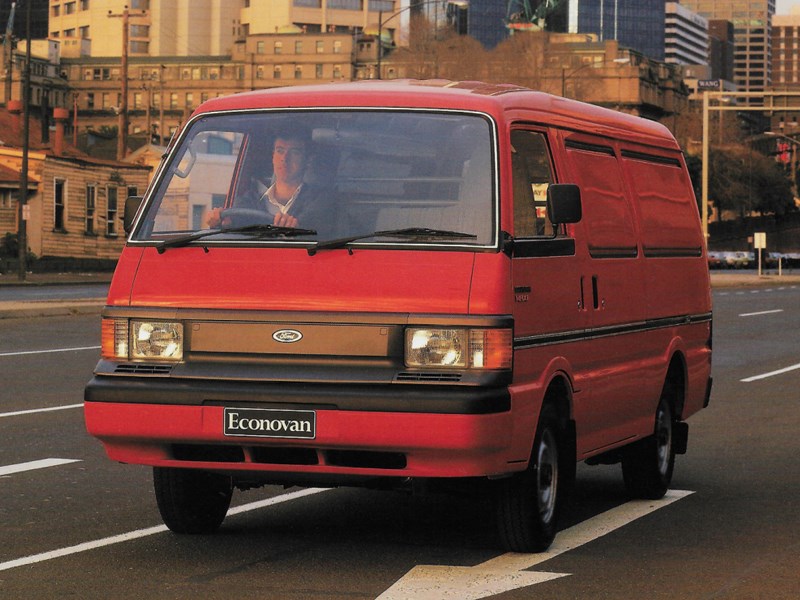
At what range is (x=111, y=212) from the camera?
3027 inches

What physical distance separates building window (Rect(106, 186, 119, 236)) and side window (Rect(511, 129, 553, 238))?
68260mm

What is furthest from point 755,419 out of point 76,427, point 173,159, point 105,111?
point 105,111

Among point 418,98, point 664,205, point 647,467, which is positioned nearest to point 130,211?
point 418,98

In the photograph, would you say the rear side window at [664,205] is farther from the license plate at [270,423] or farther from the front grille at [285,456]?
the license plate at [270,423]

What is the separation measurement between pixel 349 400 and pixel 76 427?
258 inches

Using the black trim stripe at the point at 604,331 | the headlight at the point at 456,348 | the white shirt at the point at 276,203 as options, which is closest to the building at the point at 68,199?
the black trim stripe at the point at 604,331

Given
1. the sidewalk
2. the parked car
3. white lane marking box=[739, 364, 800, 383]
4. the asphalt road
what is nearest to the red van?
the asphalt road

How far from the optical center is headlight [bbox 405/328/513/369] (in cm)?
733

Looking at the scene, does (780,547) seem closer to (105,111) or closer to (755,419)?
(755,419)

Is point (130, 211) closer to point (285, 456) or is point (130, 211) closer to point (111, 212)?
point (285, 456)

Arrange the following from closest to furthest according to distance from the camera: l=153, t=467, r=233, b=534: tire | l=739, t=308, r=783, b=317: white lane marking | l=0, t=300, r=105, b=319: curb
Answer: l=153, t=467, r=233, b=534: tire, l=0, t=300, r=105, b=319: curb, l=739, t=308, r=783, b=317: white lane marking

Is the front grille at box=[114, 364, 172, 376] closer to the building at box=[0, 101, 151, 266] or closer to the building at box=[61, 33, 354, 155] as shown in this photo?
the building at box=[0, 101, 151, 266]

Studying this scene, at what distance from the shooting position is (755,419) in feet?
50.2

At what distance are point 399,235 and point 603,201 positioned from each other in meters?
2.00
